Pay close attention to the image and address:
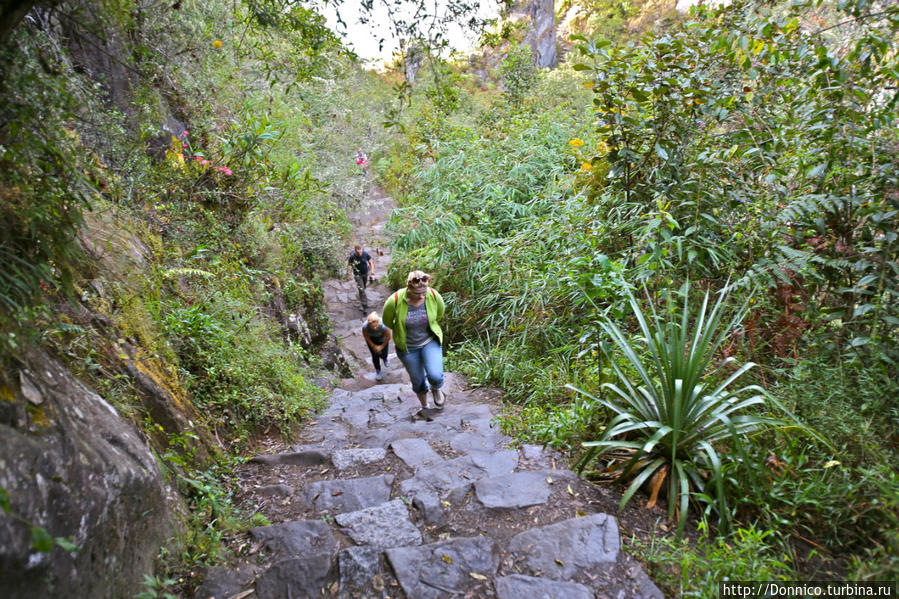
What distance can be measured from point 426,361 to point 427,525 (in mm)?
2078

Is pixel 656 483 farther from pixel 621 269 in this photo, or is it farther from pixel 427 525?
pixel 621 269

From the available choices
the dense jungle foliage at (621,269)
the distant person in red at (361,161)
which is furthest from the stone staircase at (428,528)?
the distant person in red at (361,161)

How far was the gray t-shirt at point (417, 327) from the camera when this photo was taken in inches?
180

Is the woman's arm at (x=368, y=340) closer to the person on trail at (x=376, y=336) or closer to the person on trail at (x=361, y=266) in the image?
the person on trail at (x=376, y=336)

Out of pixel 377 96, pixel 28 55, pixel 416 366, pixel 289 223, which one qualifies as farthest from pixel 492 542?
pixel 377 96

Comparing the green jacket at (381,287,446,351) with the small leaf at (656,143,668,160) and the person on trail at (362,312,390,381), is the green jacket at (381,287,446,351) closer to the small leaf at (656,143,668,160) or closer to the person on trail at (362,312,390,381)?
the person on trail at (362,312,390,381)

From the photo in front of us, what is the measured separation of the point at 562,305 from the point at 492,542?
335cm

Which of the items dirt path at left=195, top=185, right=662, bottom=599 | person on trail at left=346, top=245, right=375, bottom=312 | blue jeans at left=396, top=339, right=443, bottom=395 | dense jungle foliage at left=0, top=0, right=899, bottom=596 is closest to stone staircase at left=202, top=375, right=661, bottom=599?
dirt path at left=195, top=185, right=662, bottom=599

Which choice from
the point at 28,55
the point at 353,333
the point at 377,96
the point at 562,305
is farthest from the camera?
the point at 377,96

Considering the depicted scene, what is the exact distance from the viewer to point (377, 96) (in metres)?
17.6

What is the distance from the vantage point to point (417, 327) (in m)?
4.57

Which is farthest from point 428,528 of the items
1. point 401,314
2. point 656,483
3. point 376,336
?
point 376,336

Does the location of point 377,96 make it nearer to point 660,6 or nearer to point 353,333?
point 660,6

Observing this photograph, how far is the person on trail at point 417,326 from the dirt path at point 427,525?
73cm
